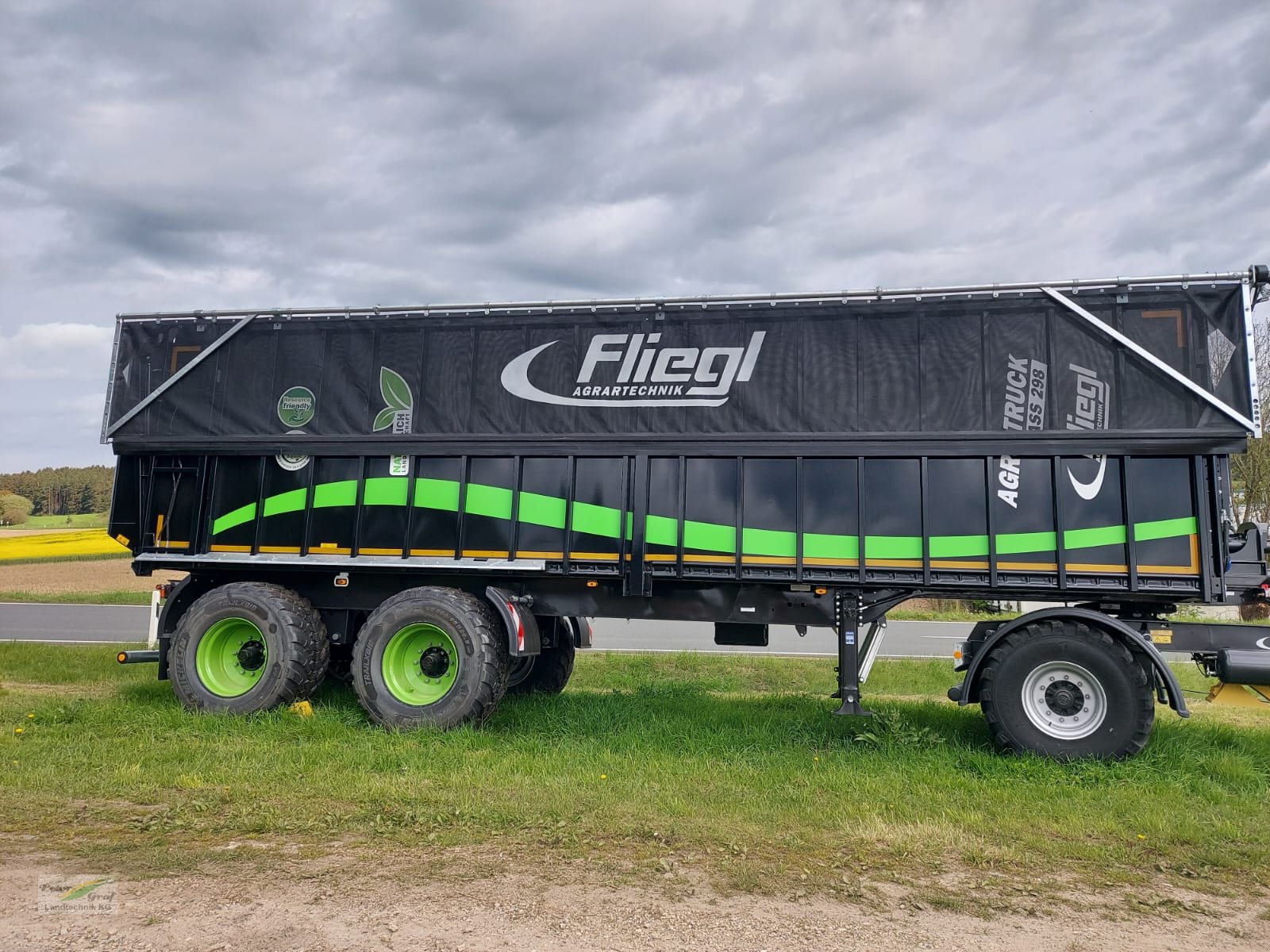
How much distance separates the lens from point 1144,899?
13.9 ft

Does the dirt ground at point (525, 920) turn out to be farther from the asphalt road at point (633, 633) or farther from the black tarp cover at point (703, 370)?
the asphalt road at point (633, 633)

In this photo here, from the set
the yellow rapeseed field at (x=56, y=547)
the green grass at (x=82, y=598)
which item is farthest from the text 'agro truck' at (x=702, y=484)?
the yellow rapeseed field at (x=56, y=547)

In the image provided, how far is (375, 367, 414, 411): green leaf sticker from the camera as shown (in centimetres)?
828

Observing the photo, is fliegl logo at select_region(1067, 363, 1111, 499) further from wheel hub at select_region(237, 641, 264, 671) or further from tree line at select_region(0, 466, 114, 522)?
tree line at select_region(0, 466, 114, 522)

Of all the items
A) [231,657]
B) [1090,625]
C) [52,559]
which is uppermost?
[52,559]

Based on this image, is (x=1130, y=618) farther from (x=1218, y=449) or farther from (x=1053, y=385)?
(x=1053, y=385)

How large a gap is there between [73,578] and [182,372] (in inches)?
993

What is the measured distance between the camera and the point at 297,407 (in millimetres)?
8547

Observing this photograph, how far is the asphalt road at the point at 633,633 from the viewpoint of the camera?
16.2 metres

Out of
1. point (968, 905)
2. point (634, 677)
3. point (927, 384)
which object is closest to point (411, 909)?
point (968, 905)

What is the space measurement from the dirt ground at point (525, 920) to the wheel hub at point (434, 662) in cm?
338

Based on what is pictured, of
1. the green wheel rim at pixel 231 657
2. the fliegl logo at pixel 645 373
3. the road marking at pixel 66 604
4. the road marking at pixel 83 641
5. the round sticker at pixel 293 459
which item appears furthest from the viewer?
the road marking at pixel 66 604

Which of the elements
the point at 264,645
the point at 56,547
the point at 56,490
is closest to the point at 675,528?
the point at 264,645

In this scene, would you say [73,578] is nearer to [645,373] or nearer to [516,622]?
[516,622]
